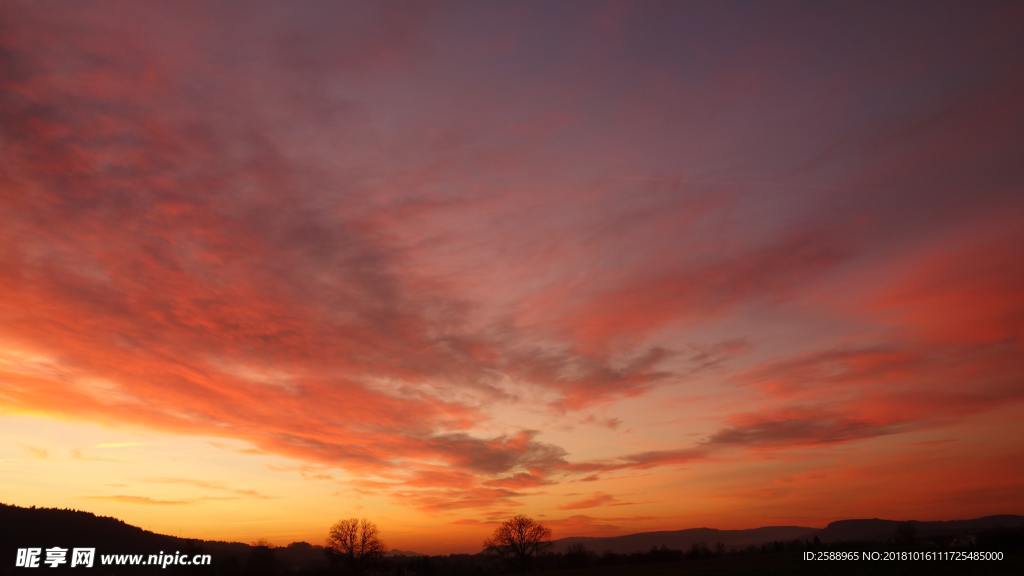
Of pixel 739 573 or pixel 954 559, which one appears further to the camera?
pixel 739 573

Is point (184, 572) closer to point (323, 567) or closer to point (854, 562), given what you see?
point (323, 567)

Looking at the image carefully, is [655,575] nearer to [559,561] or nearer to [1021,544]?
[1021,544]

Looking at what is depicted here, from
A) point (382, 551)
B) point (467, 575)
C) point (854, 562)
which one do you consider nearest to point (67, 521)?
point (382, 551)

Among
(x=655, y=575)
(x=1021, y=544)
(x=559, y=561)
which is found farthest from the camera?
(x=559, y=561)

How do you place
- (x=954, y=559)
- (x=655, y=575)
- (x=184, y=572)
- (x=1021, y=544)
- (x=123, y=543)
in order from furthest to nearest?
(x=123, y=543) < (x=184, y=572) < (x=655, y=575) < (x=1021, y=544) < (x=954, y=559)

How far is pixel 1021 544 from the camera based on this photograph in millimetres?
72250

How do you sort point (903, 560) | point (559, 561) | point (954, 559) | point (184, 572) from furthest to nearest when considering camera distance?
point (559, 561) < point (184, 572) < point (903, 560) < point (954, 559)

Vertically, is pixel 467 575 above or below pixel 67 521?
below

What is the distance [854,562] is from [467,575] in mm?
90487

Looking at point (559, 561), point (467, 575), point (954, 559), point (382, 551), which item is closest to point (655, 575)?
point (954, 559)

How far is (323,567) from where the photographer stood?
167375 millimetres

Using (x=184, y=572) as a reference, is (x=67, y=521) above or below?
above

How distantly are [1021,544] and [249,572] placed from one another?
161104 mm

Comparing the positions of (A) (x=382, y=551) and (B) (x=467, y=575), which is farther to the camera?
(A) (x=382, y=551)
